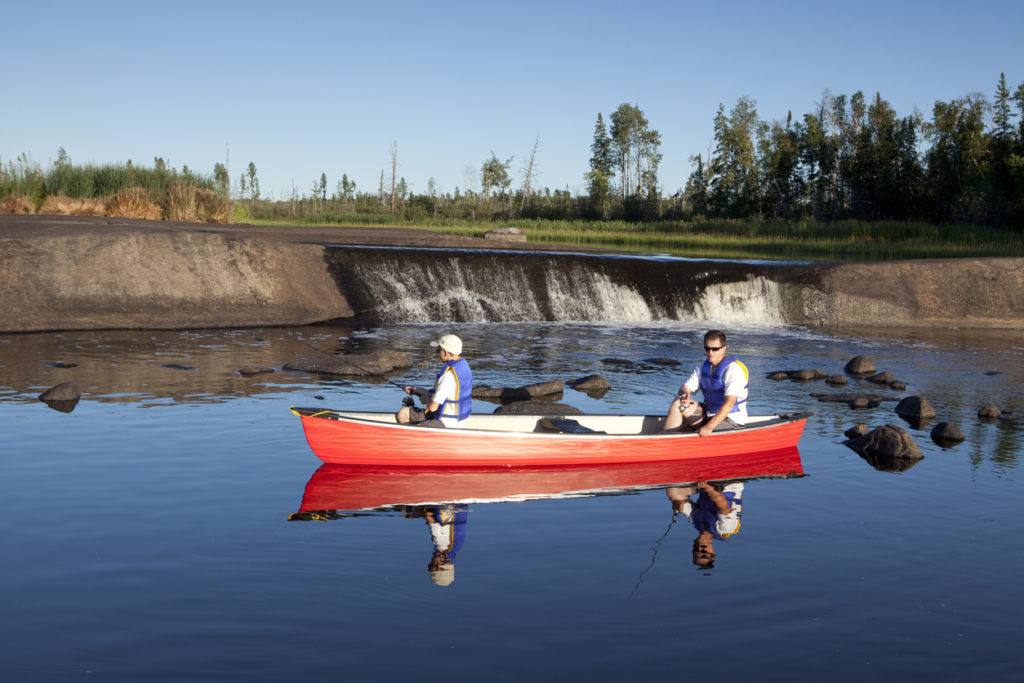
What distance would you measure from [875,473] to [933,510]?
1.39 metres

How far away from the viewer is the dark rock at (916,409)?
13337 millimetres

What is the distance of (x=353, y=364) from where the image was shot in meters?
16.2

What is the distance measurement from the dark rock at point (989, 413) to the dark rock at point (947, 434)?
1699mm

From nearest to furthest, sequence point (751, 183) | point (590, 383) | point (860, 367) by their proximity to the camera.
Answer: point (590, 383)
point (860, 367)
point (751, 183)

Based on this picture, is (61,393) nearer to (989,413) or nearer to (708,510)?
(708,510)

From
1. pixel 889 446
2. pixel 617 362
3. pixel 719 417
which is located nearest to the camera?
pixel 719 417

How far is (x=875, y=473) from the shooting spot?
33.6 feet

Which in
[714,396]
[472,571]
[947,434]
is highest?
[714,396]

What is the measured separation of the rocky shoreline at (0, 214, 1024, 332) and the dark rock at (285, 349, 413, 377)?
6198 millimetres

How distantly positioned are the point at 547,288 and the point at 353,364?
10.3m

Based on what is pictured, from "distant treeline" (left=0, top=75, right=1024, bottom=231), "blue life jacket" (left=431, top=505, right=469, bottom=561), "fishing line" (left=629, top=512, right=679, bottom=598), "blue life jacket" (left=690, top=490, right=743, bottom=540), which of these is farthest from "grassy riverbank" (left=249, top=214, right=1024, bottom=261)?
"blue life jacket" (left=431, top=505, right=469, bottom=561)

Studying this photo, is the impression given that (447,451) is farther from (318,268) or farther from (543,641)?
(318,268)

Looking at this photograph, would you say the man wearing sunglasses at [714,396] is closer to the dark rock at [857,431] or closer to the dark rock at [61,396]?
the dark rock at [857,431]

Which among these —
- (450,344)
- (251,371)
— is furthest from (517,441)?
(251,371)
